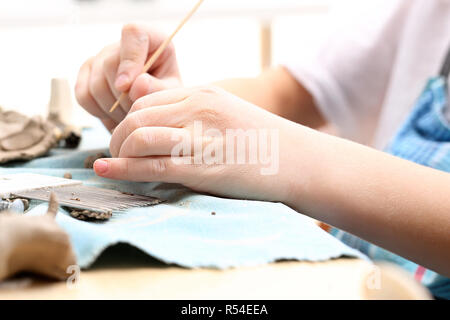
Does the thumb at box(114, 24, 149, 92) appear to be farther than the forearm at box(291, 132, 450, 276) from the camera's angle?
Yes

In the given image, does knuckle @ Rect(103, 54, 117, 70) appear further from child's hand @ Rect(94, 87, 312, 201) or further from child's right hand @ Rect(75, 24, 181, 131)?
child's hand @ Rect(94, 87, 312, 201)

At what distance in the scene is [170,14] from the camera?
64.4 inches

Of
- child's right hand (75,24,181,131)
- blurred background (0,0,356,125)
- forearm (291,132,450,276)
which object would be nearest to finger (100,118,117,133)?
child's right hand (75,24,181,131)

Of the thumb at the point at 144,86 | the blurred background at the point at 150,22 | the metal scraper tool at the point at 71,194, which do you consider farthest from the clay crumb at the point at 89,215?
the blurred background at the point at 150,22

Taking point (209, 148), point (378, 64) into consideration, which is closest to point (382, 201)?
point (209, 148)

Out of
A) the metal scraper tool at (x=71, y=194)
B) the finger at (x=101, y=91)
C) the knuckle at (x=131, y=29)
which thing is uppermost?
the knuckle at (x=131, y=29)

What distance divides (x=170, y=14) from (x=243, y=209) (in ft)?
4.51

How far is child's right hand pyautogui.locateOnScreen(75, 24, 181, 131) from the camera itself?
0.56 meters

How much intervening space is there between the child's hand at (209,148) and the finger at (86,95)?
205mm

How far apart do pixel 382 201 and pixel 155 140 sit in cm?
21

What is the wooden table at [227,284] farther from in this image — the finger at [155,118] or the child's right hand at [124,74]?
the child's right hand at [124,74]

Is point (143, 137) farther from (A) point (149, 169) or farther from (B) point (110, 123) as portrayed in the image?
(B) point (110, 123)

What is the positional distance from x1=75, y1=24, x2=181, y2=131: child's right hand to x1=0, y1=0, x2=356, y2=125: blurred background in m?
0.84

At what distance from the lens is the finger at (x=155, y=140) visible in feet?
1.37
